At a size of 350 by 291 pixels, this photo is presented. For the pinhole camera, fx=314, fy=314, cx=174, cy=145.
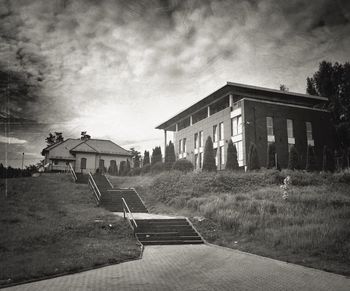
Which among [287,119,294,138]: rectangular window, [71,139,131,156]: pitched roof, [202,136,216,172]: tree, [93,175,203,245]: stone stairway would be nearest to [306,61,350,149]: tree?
[287,119,294,138]: rectangular window

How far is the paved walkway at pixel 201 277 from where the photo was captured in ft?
23.0

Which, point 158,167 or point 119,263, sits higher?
point 158,167

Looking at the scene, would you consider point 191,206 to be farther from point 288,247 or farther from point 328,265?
point 328,265

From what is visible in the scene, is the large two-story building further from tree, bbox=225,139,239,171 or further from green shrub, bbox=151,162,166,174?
green shrub, bbox=151,162,166,174

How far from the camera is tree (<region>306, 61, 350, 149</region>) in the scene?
4125 cm

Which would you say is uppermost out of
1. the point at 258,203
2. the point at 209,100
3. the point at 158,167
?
the point at 209,100

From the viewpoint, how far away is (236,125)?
3441 cm

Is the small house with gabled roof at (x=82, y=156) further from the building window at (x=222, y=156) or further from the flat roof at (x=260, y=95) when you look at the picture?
the flat roof at (x=260, y=95)

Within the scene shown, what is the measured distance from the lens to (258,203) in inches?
634

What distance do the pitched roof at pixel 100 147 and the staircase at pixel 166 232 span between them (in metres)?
36.1

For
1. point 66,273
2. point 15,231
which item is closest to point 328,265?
point 66,273

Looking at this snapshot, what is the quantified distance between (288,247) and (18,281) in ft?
27.3

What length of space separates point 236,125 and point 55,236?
25.3 meters

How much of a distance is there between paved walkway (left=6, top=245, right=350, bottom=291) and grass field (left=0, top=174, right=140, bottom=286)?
825 mm
